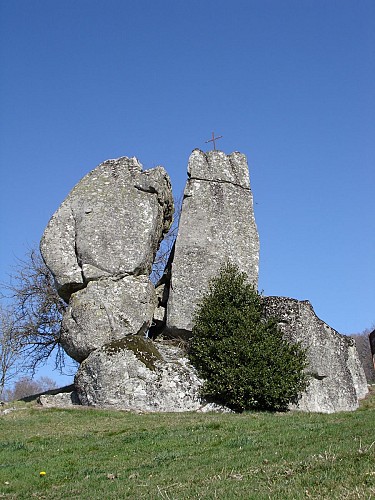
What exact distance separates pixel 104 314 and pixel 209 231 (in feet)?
15.8

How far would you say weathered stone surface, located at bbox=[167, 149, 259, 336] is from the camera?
2189 cm

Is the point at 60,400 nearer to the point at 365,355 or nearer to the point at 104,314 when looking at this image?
the point at 104,314

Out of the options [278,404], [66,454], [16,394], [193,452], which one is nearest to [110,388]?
[278,404]

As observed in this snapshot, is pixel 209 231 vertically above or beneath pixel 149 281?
above

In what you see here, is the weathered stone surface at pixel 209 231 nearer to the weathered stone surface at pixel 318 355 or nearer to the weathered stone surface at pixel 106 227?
the weathered stone surface at pixel 106 227

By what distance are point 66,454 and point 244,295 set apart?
9.63 meters

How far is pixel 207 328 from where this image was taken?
20.2 m

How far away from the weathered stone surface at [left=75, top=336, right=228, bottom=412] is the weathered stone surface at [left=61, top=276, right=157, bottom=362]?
0.72 meters

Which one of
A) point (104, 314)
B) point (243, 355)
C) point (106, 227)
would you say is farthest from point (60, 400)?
point (243, 355)

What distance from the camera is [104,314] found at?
68.2 ft

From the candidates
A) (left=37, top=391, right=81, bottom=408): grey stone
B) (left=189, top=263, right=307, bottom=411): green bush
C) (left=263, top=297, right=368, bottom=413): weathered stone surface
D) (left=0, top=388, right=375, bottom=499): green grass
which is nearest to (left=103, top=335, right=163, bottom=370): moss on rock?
(left=189, top=263, right=307, bottom=411): green bush

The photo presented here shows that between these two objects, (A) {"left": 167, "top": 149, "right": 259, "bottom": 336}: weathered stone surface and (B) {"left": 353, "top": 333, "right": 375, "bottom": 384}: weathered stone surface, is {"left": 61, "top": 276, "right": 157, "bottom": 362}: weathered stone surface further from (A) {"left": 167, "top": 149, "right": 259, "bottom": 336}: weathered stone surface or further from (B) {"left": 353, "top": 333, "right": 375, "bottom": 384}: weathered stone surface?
(B) {"left": 353, "top": 333, "right": 375, "bottom": 384}: weathered stone surface

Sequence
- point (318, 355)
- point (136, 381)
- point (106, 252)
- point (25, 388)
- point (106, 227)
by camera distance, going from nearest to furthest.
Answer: point (136, 381) < point (318, 355) < point (106, 252) < point (106, 227) < point (25, 388)

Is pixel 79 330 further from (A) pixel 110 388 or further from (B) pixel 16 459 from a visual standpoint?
(B) pixel 16 459
